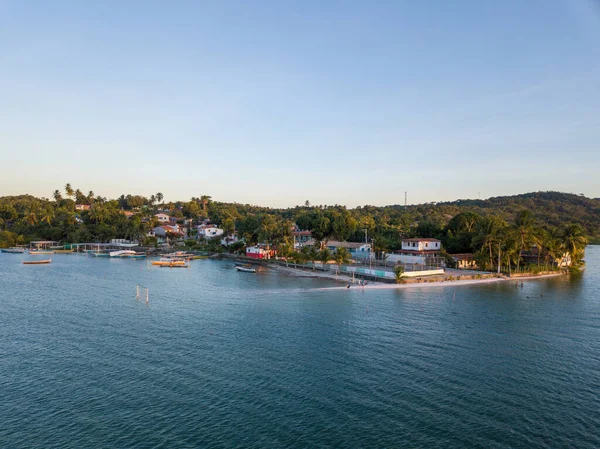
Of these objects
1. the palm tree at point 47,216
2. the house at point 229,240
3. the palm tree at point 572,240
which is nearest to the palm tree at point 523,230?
the palm tree at point 572,240

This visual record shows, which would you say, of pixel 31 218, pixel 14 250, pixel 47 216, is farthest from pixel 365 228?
pixel 31 218

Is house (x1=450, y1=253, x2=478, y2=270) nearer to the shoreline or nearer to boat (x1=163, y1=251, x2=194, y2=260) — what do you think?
the shoreline

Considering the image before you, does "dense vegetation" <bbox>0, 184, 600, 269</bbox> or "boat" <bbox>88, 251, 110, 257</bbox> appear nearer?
"dense vegetation" <bbox>0, 184, 600, 269</bbox>

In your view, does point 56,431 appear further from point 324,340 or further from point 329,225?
point 329,225

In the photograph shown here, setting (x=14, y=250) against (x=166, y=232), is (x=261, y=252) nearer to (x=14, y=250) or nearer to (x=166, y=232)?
(x=166, y=232)

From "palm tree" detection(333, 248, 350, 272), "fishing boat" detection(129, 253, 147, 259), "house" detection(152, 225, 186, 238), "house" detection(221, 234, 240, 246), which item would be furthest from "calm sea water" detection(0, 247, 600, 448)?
"house" detection(152, 225, 186, 238)

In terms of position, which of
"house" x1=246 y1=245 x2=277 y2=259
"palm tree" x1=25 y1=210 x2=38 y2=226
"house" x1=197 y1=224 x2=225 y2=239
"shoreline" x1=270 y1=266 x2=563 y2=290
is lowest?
"shoreline" x1=270 y1=266 x2=563 y2=290
